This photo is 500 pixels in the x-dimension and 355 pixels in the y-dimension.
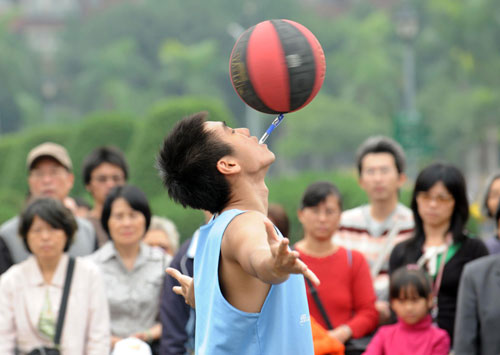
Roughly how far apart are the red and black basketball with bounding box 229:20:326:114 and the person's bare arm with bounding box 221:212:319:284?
0.54 meters

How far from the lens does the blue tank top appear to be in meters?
2.96

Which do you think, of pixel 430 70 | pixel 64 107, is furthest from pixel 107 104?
pixel 430 70

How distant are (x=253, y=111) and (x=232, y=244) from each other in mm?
37146

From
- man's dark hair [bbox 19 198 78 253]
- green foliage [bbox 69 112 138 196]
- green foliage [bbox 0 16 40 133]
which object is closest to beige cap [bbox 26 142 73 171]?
man's dark hair [bbox 19 198 78 253]

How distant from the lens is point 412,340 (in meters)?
4.90

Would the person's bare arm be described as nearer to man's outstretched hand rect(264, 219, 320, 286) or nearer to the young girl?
man's outstretched hand rect(264, 219, 320, 286)

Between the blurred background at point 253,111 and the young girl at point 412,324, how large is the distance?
12131 mm

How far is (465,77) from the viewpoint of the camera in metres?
41.3

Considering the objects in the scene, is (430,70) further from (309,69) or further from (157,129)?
(309,69)

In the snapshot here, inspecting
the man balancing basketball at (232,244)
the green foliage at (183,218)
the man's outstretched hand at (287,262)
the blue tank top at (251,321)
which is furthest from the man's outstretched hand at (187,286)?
the green foliage at (183,218)

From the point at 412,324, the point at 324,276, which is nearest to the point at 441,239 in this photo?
the point at 412,324

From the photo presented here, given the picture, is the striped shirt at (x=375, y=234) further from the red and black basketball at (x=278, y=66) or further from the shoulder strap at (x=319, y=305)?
the red and black basketball at (x=278, y=66)

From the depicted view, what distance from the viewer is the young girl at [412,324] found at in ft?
16.0

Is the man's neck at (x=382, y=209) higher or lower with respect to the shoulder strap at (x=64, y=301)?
higher
